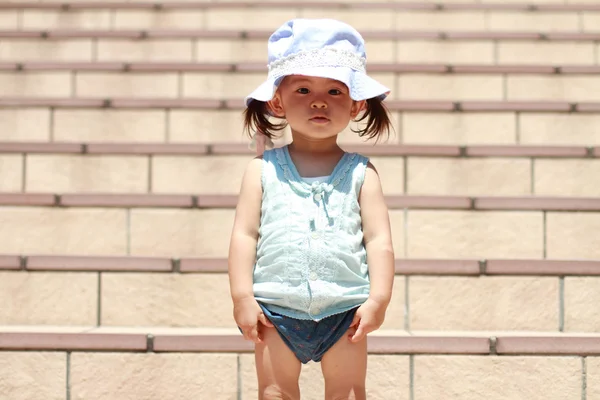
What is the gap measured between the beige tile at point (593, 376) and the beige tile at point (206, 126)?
267 cm

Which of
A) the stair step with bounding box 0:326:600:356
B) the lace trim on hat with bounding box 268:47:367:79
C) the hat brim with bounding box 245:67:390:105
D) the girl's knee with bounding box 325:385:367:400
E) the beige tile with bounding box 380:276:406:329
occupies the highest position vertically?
the lace trim on hat with bounding box 268:47:367:79

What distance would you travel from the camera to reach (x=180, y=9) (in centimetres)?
693

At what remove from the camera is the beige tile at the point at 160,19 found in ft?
22.6

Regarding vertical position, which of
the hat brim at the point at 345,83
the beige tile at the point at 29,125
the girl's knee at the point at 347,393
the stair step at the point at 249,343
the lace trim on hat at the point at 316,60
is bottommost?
the girl's knee at the point at 347,393

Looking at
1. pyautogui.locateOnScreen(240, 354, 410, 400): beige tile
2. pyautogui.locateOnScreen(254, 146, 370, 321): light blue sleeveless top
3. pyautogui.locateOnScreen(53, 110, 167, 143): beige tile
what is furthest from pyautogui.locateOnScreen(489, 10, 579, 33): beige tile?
pyautogui.locateOnScreen(254, 146, 370, 321): light blue sleeveless top

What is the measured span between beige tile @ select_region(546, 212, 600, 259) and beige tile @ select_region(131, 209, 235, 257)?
1442mm

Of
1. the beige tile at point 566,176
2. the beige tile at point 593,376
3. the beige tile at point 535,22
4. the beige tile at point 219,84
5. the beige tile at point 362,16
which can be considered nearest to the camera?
the beige tile at point 593,376

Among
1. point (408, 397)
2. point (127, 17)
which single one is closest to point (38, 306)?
point (408, 397)

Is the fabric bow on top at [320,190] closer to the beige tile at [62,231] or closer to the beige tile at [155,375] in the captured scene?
the beige tile at [155,375]

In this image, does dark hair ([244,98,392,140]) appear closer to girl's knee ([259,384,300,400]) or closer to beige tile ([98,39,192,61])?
girl's knee ([259,384,300,400])

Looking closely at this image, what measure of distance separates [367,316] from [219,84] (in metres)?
3.68

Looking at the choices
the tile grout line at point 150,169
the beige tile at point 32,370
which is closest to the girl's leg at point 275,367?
the beige tile at point 32,370

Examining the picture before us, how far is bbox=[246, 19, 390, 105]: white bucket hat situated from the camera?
7.72ft

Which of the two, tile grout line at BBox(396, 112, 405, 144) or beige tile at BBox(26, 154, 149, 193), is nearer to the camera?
beige tile at BBox(26, 154, 149, 193)
